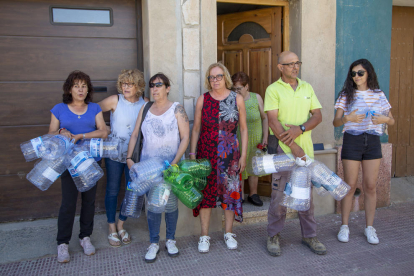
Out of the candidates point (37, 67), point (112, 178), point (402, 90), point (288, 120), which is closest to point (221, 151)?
point (288, 120)

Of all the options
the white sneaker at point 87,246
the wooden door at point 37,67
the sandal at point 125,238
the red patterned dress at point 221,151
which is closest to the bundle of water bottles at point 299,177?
the red patterned dress at point 221,151

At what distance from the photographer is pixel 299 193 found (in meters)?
3.16

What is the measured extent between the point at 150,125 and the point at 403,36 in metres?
4.72

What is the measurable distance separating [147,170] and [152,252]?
85 centimetres

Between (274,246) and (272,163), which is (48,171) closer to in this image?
(272,163)

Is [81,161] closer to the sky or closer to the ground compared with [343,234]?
closer to the sky

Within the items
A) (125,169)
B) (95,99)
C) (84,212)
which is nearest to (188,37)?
(95,99)

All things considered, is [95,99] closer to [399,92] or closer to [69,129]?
[69,129]

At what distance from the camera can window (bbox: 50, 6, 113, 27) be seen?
4047mm

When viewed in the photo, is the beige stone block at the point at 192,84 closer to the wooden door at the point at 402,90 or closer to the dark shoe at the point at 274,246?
the dark shoe at the point at 274,246

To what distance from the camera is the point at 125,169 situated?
3.76 m

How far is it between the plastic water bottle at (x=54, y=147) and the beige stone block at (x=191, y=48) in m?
1.58

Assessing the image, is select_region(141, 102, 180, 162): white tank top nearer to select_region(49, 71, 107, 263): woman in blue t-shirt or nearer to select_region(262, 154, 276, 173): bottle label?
select_region(49, 71, 107, 263): woman in blue t-shirt

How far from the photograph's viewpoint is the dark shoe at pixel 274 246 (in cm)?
348
